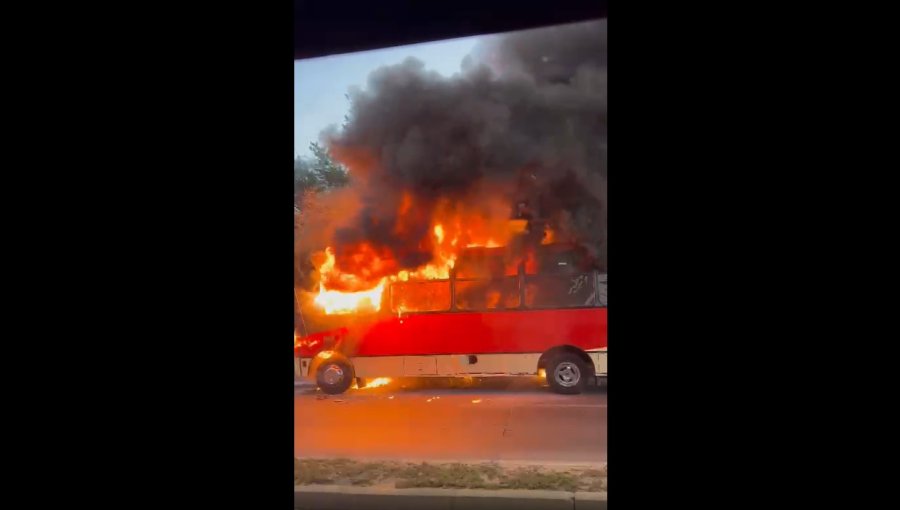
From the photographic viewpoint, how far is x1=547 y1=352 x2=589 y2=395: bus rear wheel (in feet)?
21.3

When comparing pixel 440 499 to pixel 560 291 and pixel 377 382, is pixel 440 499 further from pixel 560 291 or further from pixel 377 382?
pixel 377 382

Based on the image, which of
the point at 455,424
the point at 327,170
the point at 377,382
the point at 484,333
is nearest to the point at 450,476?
the point at 455,424

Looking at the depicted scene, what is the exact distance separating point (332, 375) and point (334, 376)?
0.03m

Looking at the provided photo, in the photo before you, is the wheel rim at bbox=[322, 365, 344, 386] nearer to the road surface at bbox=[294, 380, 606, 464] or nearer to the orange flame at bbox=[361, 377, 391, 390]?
the road surface at bbox=[294, 380, 606, 464]

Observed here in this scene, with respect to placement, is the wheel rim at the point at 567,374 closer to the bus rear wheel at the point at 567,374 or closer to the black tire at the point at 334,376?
the bus rear wheel at the point at 567,374

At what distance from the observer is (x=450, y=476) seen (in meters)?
3.58

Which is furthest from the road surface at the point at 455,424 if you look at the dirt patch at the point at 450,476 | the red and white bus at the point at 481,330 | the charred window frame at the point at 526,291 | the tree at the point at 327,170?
the tree at the point at 327,170

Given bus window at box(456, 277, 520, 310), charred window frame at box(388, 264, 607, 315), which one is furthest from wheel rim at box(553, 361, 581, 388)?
bus window at box(456, 277, 520, 310)

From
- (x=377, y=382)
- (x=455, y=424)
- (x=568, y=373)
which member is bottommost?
(x=455, y=424)
